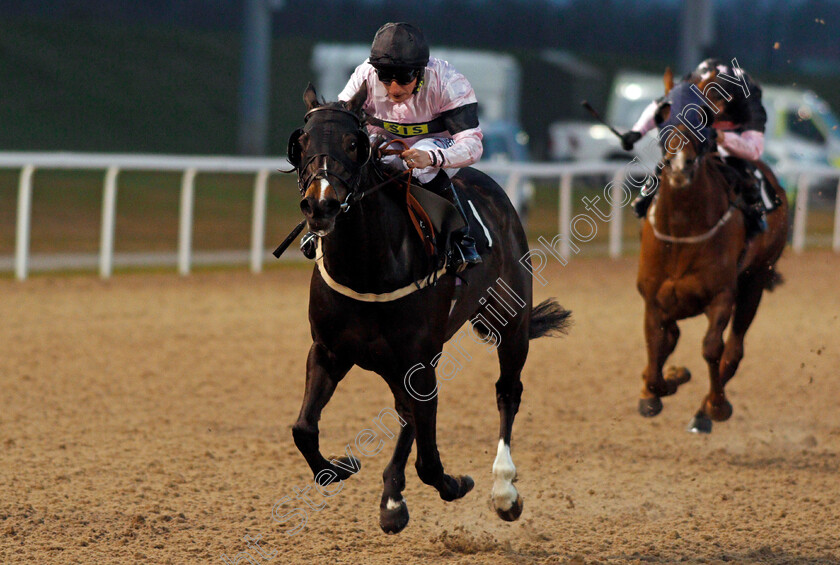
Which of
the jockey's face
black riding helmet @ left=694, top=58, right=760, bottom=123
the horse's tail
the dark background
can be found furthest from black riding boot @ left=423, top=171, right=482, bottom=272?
the dark background

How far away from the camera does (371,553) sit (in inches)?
168

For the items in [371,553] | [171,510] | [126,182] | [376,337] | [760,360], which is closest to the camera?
[376,337]

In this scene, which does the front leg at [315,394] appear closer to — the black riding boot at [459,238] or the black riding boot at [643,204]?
the black riding boot at [459,238]

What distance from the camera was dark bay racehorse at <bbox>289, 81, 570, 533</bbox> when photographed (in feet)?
11.7

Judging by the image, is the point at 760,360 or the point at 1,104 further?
the point at 1,104

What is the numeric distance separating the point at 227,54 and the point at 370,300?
40.1m

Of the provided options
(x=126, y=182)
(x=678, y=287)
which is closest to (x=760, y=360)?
(x=678, y=287)

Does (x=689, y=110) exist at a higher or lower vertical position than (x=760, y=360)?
higher

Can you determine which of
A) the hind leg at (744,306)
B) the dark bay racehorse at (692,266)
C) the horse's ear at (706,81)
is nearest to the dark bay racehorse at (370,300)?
the dark bay racehorse at (692,266)

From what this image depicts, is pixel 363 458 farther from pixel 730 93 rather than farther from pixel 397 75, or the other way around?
pixel 730 93

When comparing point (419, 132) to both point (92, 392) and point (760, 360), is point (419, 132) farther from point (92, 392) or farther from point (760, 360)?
point (760, 360)

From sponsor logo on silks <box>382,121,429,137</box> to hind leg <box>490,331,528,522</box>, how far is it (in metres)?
1.21

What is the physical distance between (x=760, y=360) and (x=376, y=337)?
17.7 feet

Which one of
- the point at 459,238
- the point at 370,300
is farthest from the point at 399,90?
the point at 370,300
